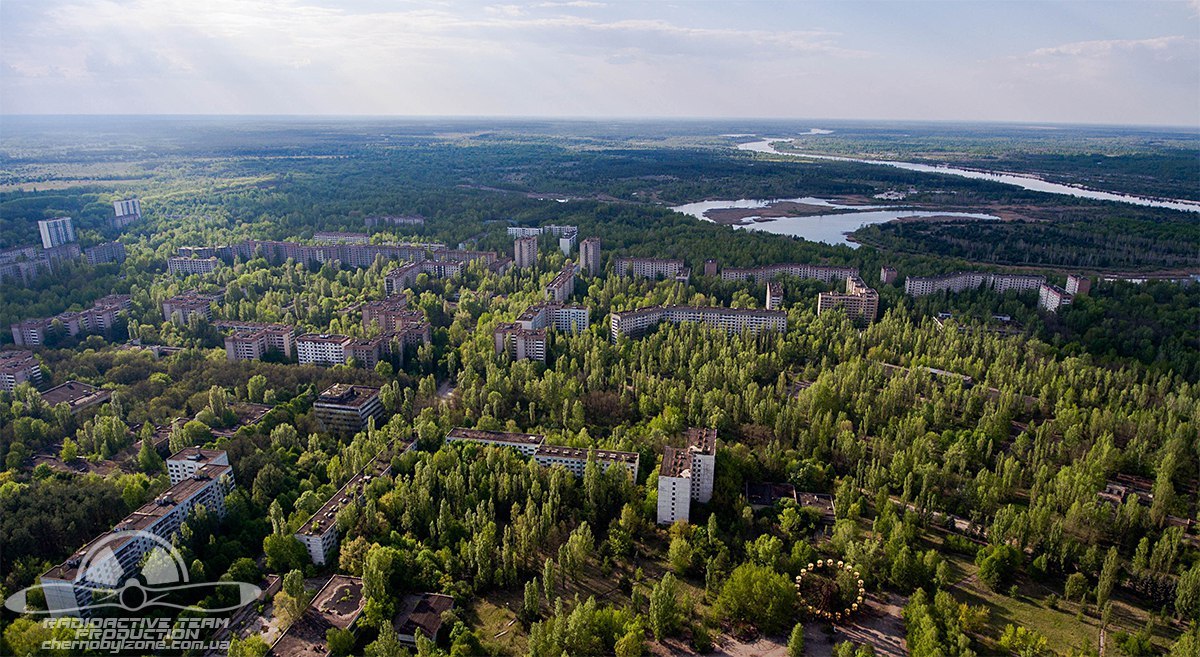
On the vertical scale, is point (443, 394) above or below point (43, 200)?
below

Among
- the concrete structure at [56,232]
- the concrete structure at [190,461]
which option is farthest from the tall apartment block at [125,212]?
the concrete structure at [190,461]

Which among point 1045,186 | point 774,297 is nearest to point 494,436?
point 774,297

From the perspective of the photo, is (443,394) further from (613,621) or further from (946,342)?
(946,342)

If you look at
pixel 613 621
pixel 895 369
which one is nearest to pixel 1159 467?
pixel 895 369

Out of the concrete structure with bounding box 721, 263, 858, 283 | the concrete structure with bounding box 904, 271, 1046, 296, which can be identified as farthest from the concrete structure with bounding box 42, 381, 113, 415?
the concrete structure with bounding box 904, 271, 1046, 296

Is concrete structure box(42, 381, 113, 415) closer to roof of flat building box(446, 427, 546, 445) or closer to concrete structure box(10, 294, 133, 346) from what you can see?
concrete structure box(10, 294, 133, 346)
